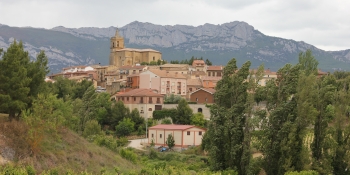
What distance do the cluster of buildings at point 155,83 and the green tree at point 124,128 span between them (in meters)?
4.07

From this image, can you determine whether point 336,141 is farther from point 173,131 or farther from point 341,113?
point 173,131

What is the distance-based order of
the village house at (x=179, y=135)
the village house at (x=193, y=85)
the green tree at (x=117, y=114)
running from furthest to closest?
the village house at (x=193, y=85) < the green tree at (x=117, y=114) < the village house at (x=179, y=135)

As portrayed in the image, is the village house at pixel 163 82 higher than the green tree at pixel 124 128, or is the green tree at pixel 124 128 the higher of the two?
the village house at pixel 163 82

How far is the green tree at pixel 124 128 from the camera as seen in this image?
176 ft

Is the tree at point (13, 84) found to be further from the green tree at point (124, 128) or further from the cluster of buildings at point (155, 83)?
the green tree at point (124, 128)

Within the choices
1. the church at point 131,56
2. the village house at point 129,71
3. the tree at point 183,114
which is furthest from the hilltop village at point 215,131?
the church at point 131,56

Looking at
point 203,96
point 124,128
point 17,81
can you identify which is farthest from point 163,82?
point 17,81

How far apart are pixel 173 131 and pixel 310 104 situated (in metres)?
19.4

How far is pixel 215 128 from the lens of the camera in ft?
115

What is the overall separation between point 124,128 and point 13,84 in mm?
27089

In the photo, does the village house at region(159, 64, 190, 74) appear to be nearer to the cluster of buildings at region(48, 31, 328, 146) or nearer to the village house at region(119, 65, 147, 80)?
the cluster of buildings at region(48, 31, 328, 146)

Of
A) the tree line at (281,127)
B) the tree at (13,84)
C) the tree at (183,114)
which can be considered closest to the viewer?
the tree at (13,84)

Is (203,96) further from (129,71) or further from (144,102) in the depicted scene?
(129,71)

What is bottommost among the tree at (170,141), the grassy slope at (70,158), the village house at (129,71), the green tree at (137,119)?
the tree at (170,141)
